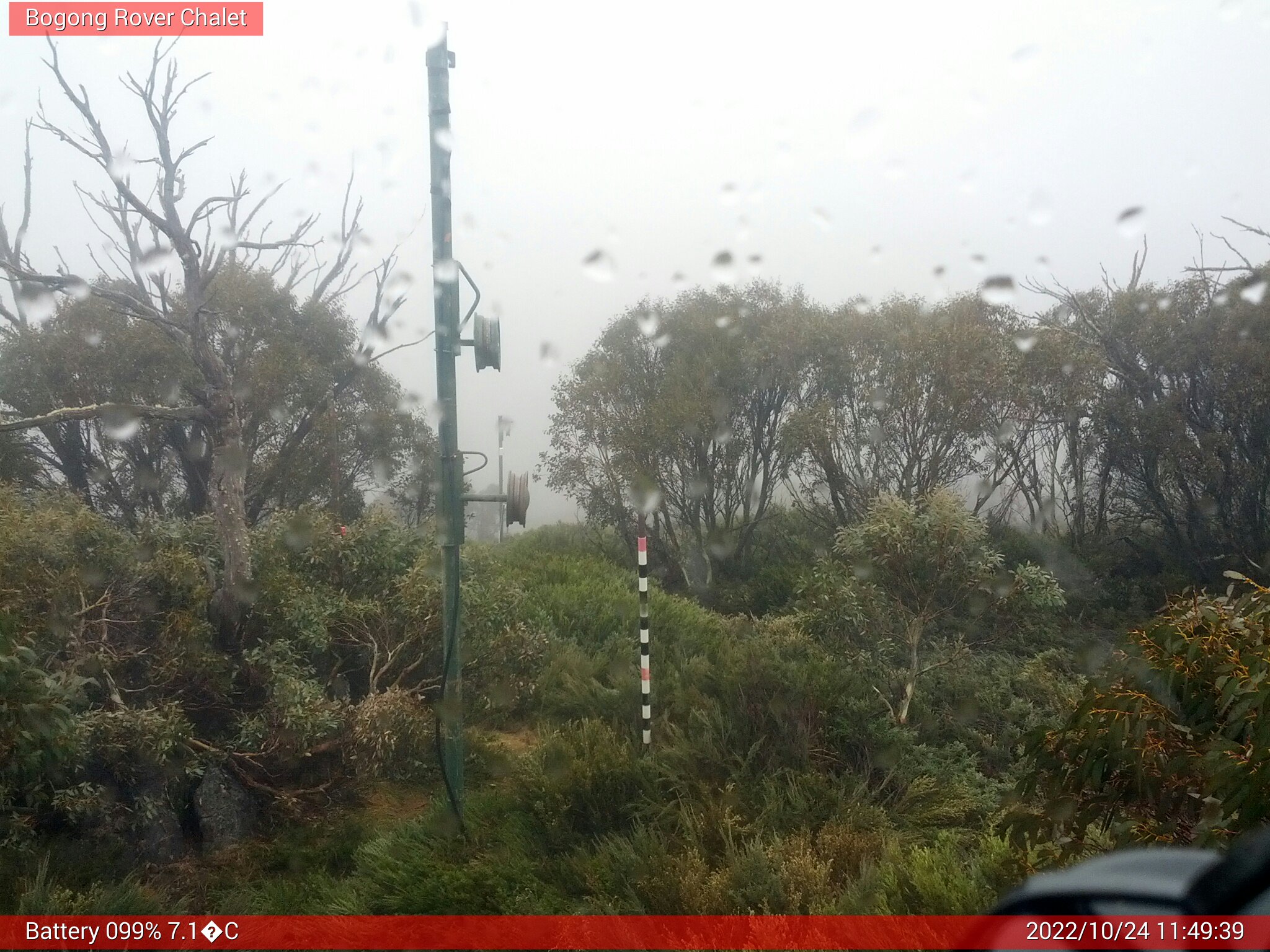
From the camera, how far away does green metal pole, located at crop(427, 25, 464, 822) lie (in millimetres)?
5188

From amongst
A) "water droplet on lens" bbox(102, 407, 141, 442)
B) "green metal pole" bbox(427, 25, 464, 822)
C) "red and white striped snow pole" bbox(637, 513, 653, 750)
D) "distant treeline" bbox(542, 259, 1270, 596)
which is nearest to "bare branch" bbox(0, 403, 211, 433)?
"water droplet on lens" bbox(102, 407, 141, 442)

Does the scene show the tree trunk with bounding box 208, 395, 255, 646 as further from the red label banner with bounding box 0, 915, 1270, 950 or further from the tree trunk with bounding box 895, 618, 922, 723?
the tree trunk with bounding box 895, 618, 922, 723

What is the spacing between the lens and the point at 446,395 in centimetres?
529

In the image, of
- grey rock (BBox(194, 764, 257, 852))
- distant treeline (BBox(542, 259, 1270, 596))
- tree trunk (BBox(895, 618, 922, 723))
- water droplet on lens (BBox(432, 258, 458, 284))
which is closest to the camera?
grey rock (BBox(194, 764, 257, 852))

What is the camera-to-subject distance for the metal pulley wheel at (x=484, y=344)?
206 inches

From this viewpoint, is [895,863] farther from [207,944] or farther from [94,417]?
[94,417]

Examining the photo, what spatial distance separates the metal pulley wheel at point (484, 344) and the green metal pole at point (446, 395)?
0.16 m

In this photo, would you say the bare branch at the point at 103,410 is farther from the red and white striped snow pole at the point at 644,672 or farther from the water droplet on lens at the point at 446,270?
the red and white striped snow pole at the point at 644,672

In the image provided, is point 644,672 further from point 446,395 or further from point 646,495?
point 646,495

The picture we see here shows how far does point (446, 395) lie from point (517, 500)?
76 centimetres

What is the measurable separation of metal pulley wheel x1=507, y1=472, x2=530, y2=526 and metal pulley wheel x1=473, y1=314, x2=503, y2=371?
69 cm

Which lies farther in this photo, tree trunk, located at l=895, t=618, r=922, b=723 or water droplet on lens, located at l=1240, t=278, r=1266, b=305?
water droplet on lens, located at l=1240, t=278, r=1266, b=305

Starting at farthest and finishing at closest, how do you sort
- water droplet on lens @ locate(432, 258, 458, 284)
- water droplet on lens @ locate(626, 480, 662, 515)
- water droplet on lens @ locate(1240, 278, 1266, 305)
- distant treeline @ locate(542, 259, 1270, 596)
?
1. water droplet on lens @ locate(626, 480, 662, 515)
2. water droplet on lens @ locate(1240, 278, 1266, 305)
3. distant treeline @ locate(542, 259, 1270, 596)
4. water droplet on lens @ locate(432, 258, 458, 284)

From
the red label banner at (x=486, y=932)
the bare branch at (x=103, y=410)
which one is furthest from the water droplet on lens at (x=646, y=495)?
the red label banner at (x=486, y=932)
